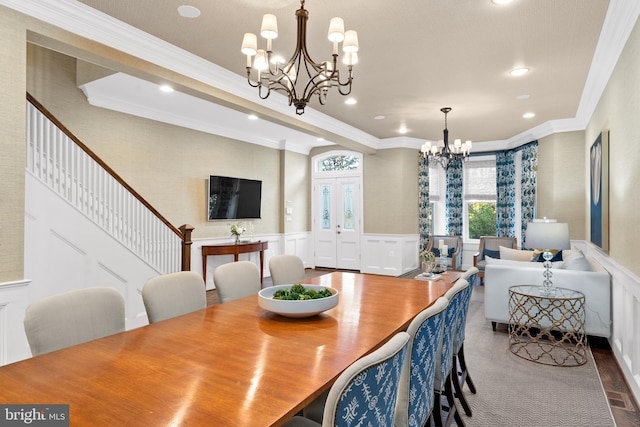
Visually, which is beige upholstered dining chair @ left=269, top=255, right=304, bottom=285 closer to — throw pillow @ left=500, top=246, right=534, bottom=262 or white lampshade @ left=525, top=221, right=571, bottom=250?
white lampshade @ left=525, top=221, right=571, bottom=250

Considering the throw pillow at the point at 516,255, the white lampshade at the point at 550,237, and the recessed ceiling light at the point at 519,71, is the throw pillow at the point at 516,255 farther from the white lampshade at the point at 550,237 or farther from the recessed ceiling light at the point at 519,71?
the recessed ceiling light at the point at 519,71

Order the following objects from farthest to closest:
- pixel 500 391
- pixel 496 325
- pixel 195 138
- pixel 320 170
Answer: pixel 320 170 < pixel 195 138 < pixel 496 325 < pixel 500 391

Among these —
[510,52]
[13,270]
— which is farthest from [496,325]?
[13,270]

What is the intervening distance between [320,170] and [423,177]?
2314 mm

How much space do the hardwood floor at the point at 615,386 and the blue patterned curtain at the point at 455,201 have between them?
169 inches

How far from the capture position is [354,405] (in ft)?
3.30

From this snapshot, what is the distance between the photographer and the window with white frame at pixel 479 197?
7.95 meters

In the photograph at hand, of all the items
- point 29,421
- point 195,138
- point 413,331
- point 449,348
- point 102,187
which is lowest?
point 449,348

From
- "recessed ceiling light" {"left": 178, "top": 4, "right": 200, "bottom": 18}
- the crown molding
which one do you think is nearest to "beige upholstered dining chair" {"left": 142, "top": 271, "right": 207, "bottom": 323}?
"recessed ceiling light" {"left": 178, "top": 4, "right": 200, "bottom": 18}

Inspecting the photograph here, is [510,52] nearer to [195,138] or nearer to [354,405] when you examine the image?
[354,405]

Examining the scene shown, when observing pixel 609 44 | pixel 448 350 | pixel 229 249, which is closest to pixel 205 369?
pixel 448 350

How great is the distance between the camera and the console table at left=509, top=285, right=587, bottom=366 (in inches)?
136

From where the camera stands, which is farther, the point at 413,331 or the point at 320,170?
the point at 320,170

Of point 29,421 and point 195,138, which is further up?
A: point 195,138
